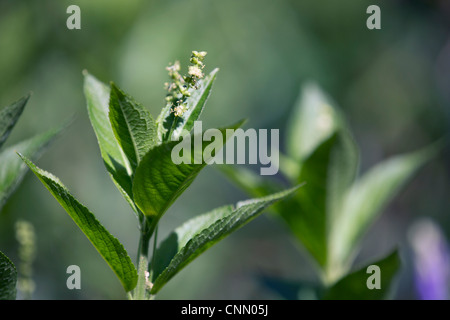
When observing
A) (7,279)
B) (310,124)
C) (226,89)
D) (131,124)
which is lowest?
(7,279)

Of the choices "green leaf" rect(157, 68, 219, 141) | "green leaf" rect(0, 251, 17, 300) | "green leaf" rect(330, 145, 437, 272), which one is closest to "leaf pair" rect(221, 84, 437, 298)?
"green leaf" rect(330, 145, 437, 272)

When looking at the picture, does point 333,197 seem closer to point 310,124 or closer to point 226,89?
point 310,124

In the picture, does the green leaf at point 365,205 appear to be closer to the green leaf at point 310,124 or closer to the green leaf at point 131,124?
the green leaf at point 310,124

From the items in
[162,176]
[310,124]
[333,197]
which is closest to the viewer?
[162,176]

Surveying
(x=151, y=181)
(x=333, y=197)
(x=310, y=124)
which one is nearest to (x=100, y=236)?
(x=151, y=181)

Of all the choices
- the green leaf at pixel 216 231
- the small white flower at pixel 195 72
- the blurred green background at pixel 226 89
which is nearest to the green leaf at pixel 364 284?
the green leaf at pixel 216 231

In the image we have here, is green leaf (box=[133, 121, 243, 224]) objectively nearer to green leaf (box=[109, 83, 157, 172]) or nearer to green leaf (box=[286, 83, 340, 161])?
green leaf (box=[109, 83, 157, 172])
